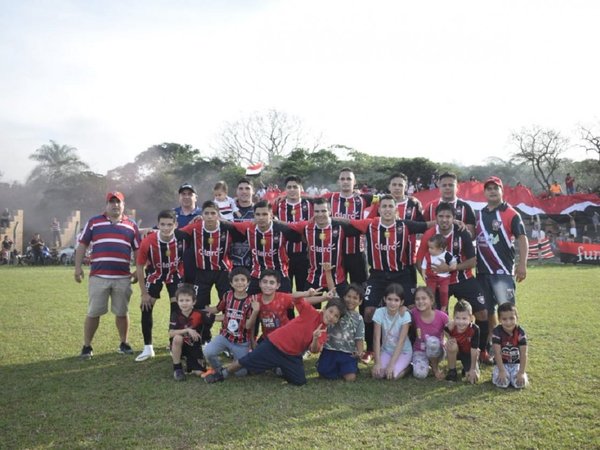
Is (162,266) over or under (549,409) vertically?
over

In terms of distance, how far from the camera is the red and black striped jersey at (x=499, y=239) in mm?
6438

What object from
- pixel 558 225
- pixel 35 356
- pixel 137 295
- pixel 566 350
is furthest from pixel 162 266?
pixel 558 225

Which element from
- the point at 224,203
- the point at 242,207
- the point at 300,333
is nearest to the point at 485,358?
the point at 300,333

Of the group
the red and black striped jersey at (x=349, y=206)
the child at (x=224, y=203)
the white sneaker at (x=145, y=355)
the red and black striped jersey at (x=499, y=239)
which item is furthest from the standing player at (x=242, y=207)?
the red and black striped jersey at (x=499, y=239)

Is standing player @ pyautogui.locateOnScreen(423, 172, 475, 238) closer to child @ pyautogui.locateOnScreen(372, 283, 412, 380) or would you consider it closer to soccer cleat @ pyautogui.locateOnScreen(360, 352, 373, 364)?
child @ pyautogui.locateOnScreen(372, 283, 412, 380)

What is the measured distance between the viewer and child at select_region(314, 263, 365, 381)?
5.62 metres

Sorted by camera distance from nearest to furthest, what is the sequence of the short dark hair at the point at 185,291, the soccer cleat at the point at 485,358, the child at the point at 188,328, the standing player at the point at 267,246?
the child at the point at 188,328, the short dark hair at the point at 185,291, the soccer cleat at the point at 485,358, the standing player at the point at 267,246

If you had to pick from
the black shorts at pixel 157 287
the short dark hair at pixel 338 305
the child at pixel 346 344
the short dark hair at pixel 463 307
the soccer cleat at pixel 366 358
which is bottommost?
the soccer cleat at pixel 366 358

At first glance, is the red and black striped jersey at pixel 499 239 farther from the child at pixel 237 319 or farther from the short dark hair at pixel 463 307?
the child at pixel 237 319

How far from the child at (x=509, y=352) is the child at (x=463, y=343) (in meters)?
0.25

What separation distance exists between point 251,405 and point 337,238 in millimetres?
2568

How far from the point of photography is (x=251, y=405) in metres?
4.70

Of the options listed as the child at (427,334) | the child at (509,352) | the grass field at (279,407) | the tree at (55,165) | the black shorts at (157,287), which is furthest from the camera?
the tree at (55,165)

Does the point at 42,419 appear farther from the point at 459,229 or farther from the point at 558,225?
the point at 558,225
